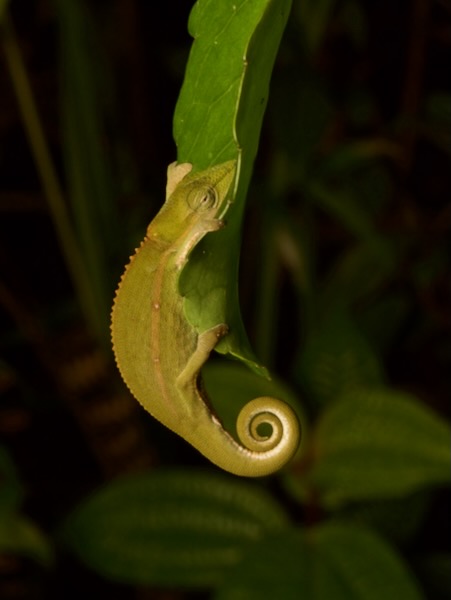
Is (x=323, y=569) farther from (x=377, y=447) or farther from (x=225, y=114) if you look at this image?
(x=225, y=114)

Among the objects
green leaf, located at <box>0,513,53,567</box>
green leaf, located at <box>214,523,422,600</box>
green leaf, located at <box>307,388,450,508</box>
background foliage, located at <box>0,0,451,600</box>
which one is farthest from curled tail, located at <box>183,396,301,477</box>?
green leaf, located at <box>0,513,53,567</box>

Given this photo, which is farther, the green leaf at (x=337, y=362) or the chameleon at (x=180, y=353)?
the green leaf at (x=337, y=362)

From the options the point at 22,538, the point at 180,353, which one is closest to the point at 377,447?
the point at 22,538

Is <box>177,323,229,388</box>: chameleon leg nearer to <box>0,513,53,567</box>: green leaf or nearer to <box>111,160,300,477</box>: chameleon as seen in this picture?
<box>111,160,300,477</box>: chameleon

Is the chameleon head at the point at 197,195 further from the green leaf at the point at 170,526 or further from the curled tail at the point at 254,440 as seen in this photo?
the green leaf at the point at 170,526

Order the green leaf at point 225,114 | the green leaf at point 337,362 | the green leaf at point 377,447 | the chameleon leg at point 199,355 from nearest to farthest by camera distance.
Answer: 1. the green leaf at point 225,114
2. the chameleon leg at point 199,355
3. the green leaf at point 377,447
4. the green leaf at point 337,362

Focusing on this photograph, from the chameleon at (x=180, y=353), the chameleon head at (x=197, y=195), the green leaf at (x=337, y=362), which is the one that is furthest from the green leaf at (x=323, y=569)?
the chameleon head at (x=197, y=195)
